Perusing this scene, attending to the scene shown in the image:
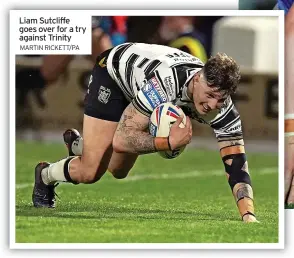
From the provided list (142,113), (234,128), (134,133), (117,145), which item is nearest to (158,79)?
(142,113)

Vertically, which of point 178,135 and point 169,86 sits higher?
point 169,86

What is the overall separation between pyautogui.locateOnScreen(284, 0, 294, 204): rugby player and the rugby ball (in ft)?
2.92

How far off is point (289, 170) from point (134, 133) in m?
1.21

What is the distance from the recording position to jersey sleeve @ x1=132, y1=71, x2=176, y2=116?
25.8 feet

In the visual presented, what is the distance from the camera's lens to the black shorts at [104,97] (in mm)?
8258

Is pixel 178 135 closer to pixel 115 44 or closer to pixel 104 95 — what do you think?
pixel 104 95

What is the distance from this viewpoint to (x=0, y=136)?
318 inches

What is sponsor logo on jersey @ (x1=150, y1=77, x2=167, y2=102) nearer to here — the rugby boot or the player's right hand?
the player's right hand

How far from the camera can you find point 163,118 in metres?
7.78

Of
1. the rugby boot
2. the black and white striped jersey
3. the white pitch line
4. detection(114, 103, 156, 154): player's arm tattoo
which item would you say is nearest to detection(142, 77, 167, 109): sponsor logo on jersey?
the black and white striped jersey
